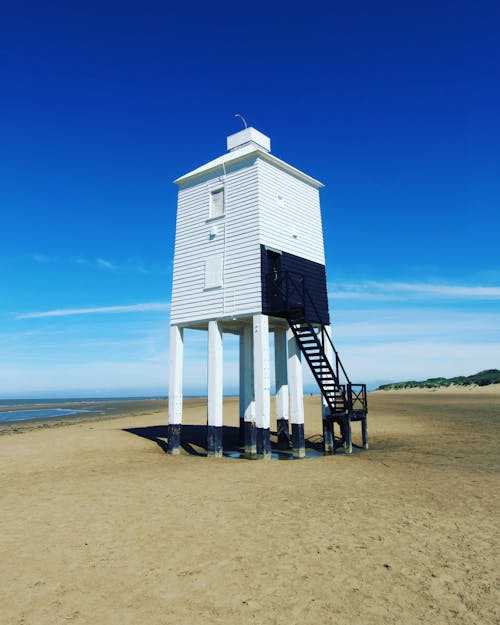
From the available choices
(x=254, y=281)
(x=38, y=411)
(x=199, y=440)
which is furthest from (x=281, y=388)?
(x=38, y=411)

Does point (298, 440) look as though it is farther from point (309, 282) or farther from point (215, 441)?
point (309, 282)

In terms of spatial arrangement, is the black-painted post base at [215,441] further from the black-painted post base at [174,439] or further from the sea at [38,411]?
the sea at [38,411]

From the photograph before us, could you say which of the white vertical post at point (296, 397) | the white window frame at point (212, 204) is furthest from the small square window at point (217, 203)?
the white vertical post at point (296, 397)

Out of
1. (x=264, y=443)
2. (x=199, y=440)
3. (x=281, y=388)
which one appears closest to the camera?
(x=264, y=443)

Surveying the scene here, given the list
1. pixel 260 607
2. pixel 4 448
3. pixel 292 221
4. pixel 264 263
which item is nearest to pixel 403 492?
pixel 260 607

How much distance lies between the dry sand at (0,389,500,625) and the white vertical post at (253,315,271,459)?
1.79 m

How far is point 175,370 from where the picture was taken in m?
18.4

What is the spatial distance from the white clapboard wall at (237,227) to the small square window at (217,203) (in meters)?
0.04

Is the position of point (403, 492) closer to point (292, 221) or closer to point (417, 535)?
point (417, 535)

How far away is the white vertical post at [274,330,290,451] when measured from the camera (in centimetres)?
1973

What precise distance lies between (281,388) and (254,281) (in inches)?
245

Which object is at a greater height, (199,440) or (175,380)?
(175,380)

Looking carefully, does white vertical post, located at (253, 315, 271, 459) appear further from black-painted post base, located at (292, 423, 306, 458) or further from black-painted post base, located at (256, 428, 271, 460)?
black-painted post base, located at (292, 423, 306, 458)

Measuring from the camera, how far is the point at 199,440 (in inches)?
866
